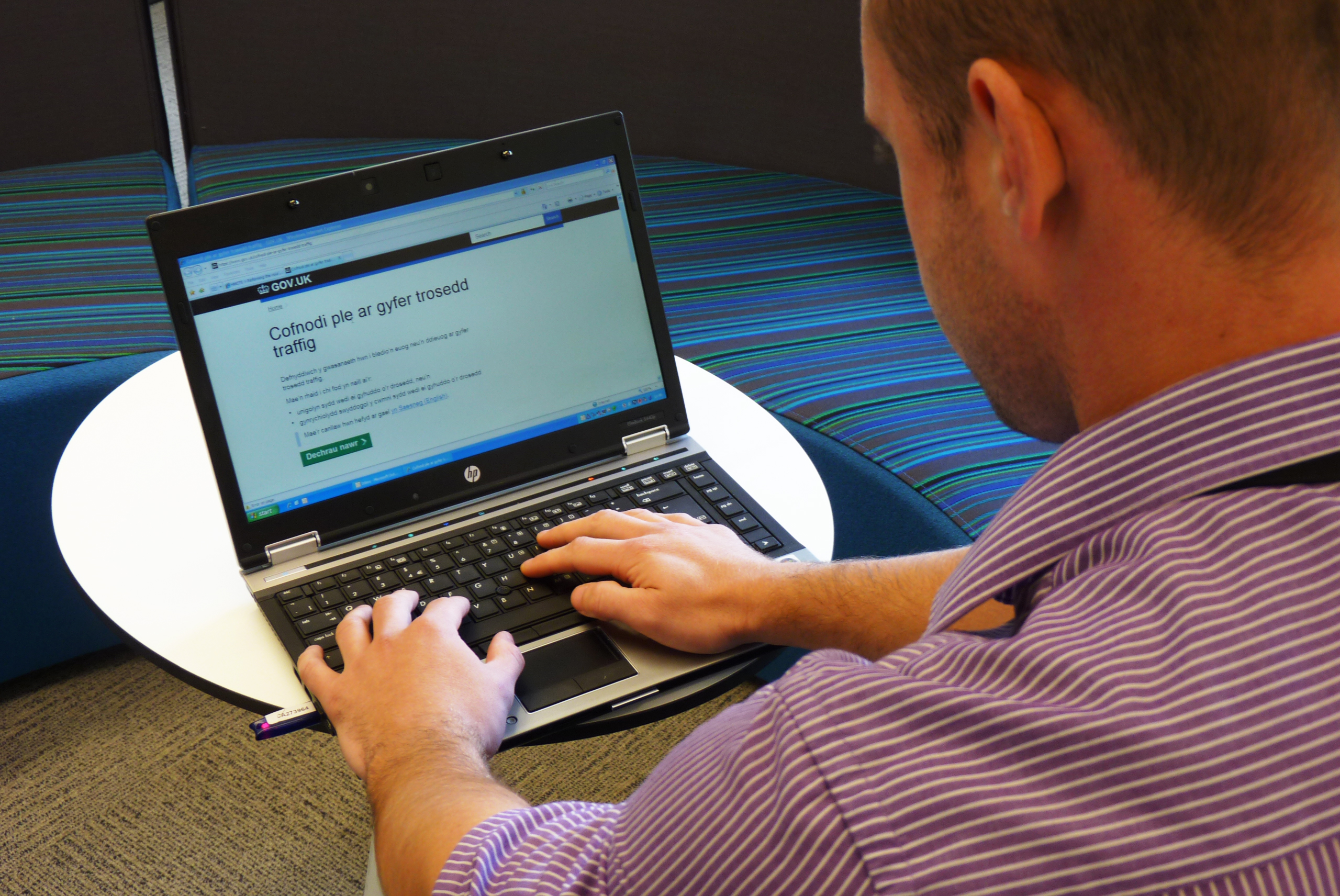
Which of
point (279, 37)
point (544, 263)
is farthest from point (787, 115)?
point (544, 263)

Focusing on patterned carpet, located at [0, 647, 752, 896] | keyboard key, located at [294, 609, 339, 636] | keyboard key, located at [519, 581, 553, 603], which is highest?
keyboard key, located at [294, 609, 339, 636]

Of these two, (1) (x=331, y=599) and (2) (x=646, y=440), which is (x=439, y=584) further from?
(2) (x=646, y=440)

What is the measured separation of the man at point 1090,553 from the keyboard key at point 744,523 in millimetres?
376

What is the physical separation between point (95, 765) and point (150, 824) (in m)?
0.18

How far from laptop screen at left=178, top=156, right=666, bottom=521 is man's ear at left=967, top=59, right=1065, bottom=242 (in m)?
0.59

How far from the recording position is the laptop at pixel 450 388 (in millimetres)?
978

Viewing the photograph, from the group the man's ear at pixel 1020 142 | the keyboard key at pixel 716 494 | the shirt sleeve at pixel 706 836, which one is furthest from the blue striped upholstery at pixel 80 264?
the man's ear at pixel 1020 142

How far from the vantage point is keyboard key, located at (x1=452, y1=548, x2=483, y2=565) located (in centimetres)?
102

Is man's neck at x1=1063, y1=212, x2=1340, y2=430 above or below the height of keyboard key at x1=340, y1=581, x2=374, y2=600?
above

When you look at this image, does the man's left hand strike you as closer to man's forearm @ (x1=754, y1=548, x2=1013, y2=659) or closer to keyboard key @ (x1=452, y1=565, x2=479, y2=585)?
keyboard key @ (x1=452, y1=565, x2=479, y2=585)

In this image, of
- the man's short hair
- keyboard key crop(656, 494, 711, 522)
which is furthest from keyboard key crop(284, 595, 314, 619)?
the man's short hair

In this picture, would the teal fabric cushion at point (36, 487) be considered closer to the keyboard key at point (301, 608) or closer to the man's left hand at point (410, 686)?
the keyboard key at point (301, 608)

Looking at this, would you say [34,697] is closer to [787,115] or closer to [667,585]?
[667,585]

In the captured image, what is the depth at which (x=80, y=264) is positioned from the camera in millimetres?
2057
